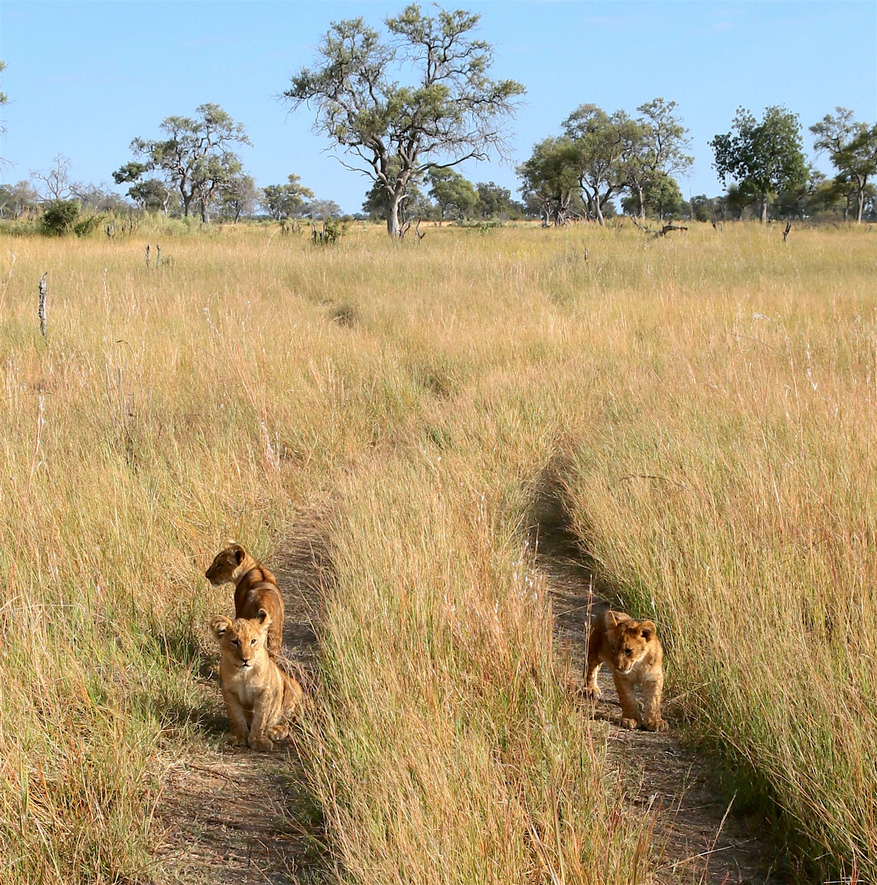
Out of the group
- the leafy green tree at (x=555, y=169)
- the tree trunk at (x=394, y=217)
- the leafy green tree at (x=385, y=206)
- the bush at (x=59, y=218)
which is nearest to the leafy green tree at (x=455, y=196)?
the leafy green tree at (x=385, y=206)

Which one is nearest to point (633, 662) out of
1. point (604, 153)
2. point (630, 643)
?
point (630, 643)

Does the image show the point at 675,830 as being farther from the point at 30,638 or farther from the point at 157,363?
the point at 157,363

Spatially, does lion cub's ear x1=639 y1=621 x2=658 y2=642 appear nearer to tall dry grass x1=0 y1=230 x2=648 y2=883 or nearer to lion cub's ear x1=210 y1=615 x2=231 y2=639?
tall dry grass x1=0 y1=230 x2=648 y2=883

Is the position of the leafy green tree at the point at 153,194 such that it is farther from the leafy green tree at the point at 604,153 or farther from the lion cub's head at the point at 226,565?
the lion cub's head at the point at 226,565

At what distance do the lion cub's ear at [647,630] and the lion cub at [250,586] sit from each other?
4.26 feet

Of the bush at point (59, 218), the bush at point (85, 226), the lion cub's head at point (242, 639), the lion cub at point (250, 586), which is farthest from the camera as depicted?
the bush at point (59, 218)

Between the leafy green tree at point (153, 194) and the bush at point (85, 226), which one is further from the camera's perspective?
the leafy green tree at point (153, 194)

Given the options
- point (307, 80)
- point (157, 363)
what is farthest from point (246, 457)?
point (307, 80)

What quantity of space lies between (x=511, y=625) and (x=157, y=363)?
428cm

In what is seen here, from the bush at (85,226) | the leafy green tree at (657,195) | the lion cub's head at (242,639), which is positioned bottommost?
the lion cub's head at (242,639)

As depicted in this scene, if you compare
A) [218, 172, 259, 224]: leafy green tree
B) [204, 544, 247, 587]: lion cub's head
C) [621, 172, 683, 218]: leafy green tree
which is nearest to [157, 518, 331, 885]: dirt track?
[204, 544, 247, 587]: lion cub's head

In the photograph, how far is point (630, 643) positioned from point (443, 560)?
2.67 ft

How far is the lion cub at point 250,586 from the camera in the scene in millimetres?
3062

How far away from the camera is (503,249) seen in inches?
603
